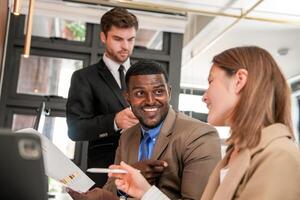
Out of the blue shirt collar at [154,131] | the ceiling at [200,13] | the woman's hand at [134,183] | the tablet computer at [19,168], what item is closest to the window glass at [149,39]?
the ceiling at [200,13]

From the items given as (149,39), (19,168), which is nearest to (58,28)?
(149,39)

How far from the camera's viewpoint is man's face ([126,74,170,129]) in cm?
148

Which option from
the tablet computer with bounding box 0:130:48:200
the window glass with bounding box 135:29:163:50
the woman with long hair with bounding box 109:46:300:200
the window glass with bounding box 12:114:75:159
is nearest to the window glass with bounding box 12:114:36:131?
the window glass with bounding box 12:114:75:159

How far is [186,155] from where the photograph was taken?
133 cm

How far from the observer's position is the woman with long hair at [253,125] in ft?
2.69

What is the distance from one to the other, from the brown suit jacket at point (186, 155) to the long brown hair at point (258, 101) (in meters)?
0.33

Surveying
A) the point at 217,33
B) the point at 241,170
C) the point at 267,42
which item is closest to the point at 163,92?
the point at 241,170

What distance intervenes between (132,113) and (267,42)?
3.83m

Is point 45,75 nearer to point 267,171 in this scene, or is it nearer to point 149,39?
point 149,39

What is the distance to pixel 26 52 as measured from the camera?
74.8 inches

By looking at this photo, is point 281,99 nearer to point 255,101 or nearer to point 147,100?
point 255,101

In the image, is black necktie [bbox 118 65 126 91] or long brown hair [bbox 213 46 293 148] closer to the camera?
long brown hair [bbox 213 46 293 148]

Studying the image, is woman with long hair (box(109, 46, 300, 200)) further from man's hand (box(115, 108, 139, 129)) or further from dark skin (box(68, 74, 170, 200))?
man's hand (box(115, 108, 139, 129))

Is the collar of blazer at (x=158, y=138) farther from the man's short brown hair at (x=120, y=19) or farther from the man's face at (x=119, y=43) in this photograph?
the man's short brown hair at (x=120, y=19)
